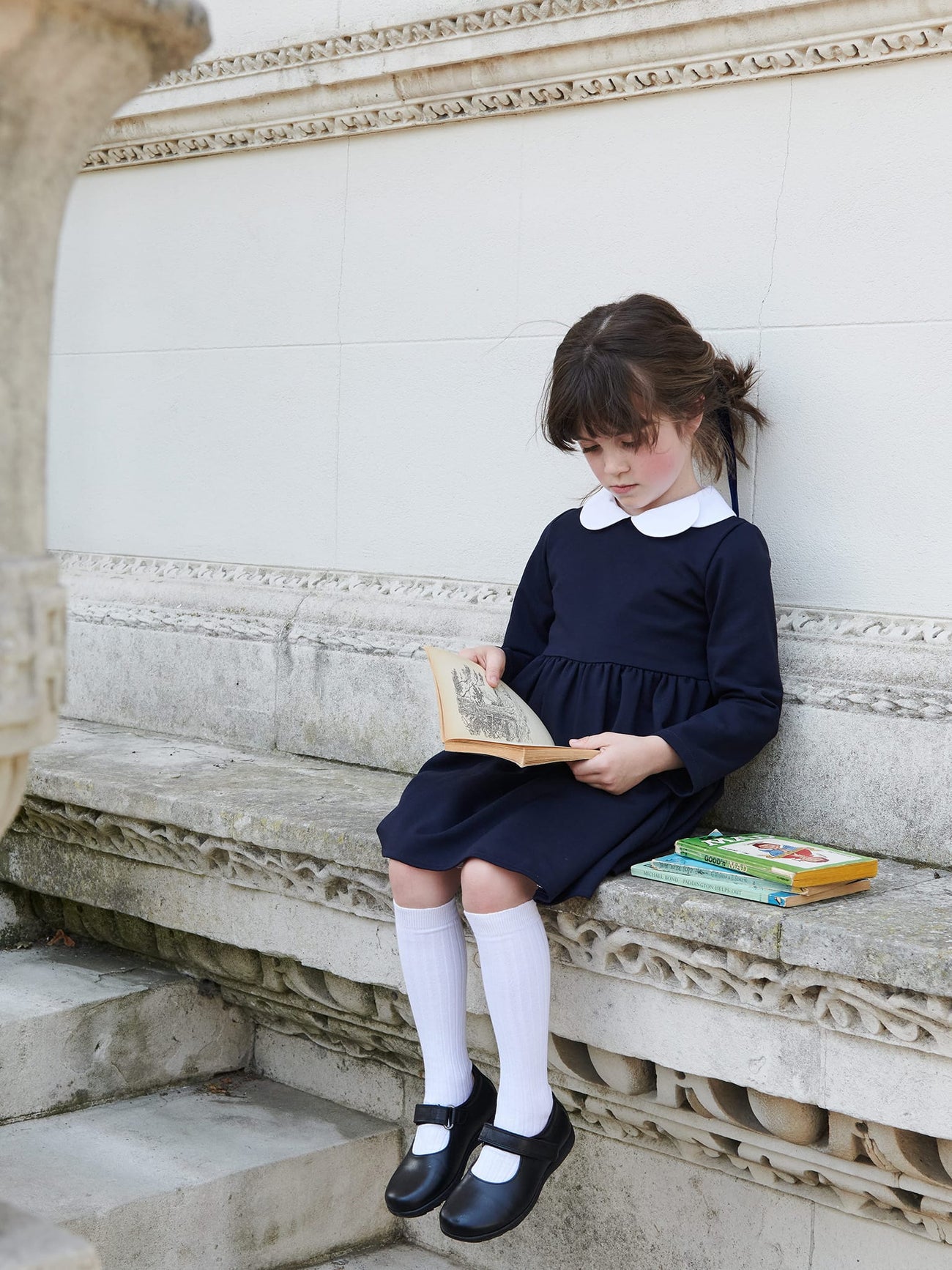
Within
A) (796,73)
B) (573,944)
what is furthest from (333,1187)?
(796,73)

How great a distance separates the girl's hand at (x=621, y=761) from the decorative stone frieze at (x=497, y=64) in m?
1.16

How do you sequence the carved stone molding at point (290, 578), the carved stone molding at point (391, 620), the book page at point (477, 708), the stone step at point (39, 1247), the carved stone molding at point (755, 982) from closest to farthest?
the stone step at point (39, 1247) < the carved stone molding at point (755, 982) < the book page at point (477, 708) < the carved stone molding at point (391, 620) < the carved stone molding at point (290, 578)

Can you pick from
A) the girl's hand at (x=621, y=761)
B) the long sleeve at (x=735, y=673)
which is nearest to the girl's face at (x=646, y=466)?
the long sleeve at (x=735, y=673)

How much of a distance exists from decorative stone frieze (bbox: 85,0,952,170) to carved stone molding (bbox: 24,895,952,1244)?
1639mm

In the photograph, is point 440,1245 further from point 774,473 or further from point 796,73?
point 796,73

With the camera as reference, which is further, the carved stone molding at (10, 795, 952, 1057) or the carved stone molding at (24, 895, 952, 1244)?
the carved stone molding at (24, 895, 952, 1244)

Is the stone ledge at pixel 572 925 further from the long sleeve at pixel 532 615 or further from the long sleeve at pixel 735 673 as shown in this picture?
the long sleeve at pixel 532 615

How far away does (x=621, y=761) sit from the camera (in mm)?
2207

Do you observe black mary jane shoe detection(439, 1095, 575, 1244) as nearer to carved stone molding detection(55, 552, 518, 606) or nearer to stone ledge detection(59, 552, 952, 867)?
stone ledge detection(59, 552, 952, 867)

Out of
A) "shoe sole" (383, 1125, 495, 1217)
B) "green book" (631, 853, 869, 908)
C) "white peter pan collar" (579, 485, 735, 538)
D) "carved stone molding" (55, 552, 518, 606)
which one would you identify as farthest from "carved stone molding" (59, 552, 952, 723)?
"shoe sole" (383, 1125, 495, 1217)

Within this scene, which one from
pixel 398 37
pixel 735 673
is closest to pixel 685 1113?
pixel 735 673

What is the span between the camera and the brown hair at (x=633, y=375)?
2332 millimetres

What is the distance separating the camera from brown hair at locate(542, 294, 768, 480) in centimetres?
233

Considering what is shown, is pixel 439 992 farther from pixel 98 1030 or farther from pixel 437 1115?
pixel 98 1030
